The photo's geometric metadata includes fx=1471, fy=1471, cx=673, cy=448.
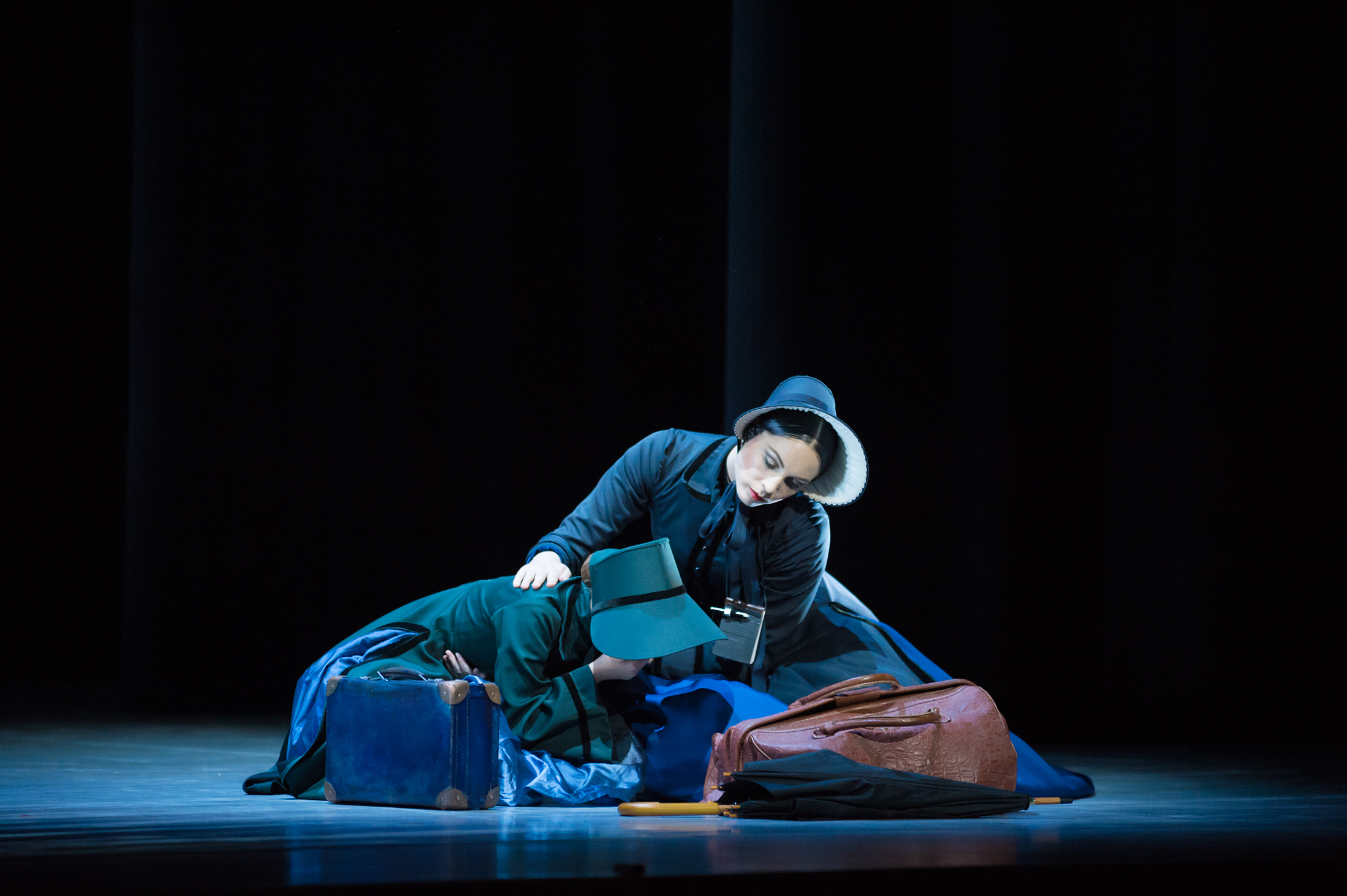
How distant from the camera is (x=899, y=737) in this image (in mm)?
2674

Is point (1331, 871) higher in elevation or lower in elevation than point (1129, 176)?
lower

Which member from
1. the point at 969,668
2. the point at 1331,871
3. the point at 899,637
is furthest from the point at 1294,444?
the point at 1331,871

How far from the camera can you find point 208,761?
3510 millimetres

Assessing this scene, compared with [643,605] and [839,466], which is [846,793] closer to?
[643,605]

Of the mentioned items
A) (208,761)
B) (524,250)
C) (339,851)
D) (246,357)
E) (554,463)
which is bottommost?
(208,761)

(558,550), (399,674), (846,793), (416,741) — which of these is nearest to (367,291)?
(558,550)

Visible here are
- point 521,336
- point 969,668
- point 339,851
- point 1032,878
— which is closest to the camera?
point 1032,878

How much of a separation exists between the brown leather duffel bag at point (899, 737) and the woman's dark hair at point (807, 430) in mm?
619

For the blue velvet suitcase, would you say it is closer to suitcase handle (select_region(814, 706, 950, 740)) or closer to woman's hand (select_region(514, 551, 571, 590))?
woman's hand (select_region(514, 551, 571, 590))

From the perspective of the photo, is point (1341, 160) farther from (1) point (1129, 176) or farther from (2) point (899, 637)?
(2) point (899, 637)

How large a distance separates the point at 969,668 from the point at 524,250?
76.0 inches

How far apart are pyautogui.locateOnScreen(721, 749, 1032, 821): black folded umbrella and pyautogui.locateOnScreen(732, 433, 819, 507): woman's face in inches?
26.9

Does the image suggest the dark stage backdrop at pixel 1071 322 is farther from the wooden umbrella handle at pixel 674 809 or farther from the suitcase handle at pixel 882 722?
the wooden umbrella handle at pixel 674 809

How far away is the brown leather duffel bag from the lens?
2.68 meters
